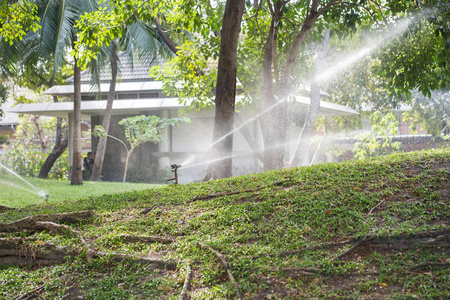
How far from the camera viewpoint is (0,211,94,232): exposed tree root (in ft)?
15.5

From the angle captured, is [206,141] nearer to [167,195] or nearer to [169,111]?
[169,111]

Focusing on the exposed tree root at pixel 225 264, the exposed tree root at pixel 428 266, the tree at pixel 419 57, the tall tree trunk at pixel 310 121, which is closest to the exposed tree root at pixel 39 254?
the exposed tree root at pixel 225 264

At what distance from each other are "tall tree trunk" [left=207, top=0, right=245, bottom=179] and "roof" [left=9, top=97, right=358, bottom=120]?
22.2ft

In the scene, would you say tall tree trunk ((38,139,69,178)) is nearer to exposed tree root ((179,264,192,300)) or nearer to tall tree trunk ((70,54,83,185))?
tall tree trunk ((70,54,83,185))

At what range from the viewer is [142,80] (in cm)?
1766

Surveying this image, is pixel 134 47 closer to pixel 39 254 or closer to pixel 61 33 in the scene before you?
pixel 61 33

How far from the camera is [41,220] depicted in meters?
4.84

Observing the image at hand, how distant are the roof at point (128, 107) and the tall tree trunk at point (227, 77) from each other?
6.78 meters

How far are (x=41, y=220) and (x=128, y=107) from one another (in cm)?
1038

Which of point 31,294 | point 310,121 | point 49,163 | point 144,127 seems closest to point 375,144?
point 310,121

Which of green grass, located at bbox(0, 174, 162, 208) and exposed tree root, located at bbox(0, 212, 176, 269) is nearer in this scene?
exposed tree root, located at bbox(0, 212, 176, 269)

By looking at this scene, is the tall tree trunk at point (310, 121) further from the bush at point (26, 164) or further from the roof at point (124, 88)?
the bush at point (26, 164)

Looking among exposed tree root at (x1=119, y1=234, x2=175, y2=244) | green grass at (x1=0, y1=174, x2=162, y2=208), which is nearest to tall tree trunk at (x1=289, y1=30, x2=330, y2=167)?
green grass at (x1=0, y1=174, x2=162, y2=208)

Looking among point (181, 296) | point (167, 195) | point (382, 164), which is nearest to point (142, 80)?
point (167, 195)
